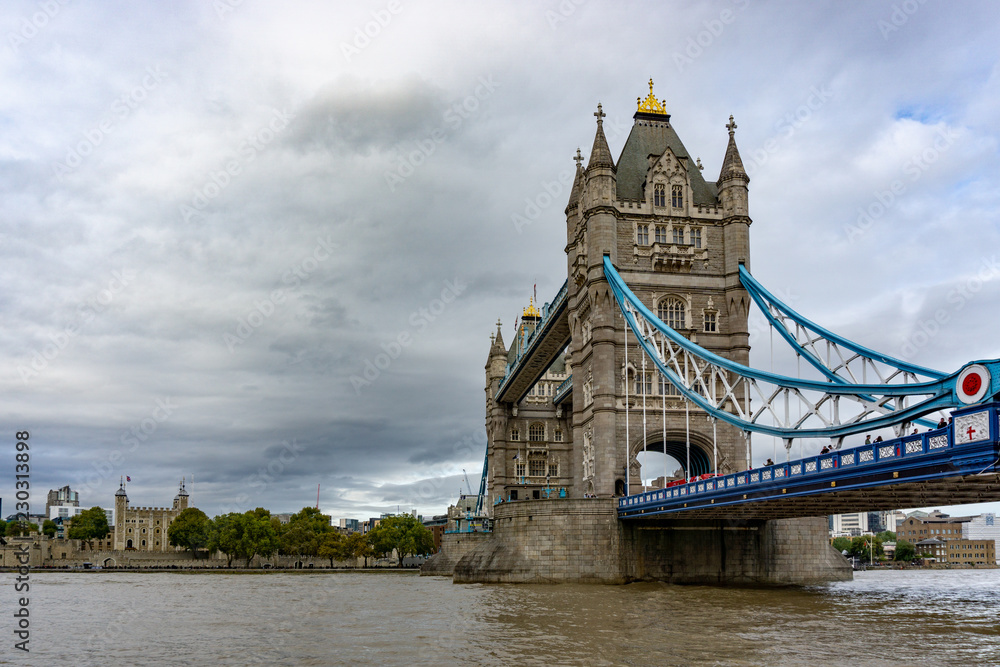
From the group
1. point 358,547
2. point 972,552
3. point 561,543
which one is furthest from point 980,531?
point 561,543

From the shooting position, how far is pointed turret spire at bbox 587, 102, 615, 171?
4994 centimetres

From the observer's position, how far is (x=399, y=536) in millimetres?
104125

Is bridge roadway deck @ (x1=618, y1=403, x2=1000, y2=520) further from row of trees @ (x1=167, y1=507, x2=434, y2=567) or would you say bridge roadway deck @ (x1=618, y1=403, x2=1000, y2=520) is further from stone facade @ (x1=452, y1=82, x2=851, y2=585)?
row of trees @ (x1=167, y1=507, x2=434, y2=567)

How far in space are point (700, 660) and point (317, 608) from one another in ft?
63.9

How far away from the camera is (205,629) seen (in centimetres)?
2683

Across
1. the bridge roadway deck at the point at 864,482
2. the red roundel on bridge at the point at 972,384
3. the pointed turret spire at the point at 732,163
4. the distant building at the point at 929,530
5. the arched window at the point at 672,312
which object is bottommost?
the distant building at the point at 929,530

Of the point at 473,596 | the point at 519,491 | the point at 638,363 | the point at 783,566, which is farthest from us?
the point at 519,491

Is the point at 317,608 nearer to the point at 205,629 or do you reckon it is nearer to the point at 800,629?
the point at 205,629

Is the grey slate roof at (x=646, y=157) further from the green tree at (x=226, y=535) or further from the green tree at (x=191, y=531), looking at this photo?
the green tree at (x=191, y=531)

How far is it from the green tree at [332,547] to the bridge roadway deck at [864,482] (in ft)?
221

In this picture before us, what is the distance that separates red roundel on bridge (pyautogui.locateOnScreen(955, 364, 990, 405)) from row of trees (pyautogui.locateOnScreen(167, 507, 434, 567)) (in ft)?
288

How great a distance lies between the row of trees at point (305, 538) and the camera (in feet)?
330

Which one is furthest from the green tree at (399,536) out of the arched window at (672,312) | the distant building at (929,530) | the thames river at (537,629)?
the distant building at (929,530)

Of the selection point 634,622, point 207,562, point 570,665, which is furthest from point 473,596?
point 207,562
